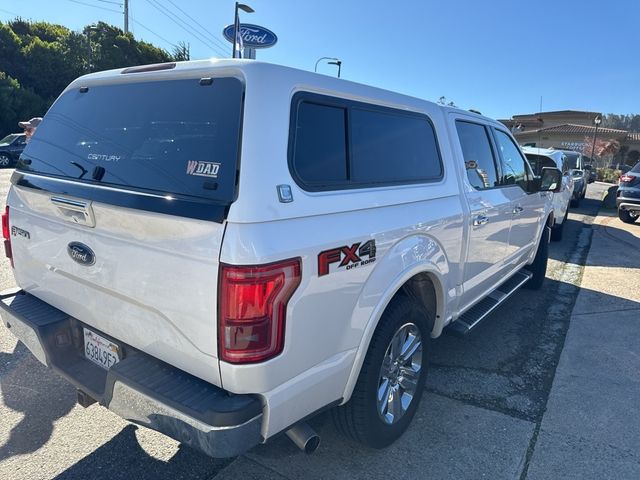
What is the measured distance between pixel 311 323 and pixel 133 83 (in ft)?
5.33

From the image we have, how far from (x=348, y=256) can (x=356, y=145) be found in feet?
2.15

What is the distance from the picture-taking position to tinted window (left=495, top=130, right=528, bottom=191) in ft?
14.2

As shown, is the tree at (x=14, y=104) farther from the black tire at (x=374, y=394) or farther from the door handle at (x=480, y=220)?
the black tire at (x=374, y=394)

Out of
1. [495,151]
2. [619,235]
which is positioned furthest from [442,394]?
[619,235]

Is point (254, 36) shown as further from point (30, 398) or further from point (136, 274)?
point (136, 274)

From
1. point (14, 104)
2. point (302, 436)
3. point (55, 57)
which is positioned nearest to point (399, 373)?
point (302, 436)

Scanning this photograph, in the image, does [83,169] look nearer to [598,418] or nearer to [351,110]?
[351,110]

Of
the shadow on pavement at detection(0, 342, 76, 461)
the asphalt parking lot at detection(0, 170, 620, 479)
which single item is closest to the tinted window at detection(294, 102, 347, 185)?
the asphalt parking lot at detection(0, 170, 620, 479)

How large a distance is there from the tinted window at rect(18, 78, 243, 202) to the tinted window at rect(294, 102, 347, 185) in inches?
12.4

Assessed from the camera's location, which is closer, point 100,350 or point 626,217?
point 100,350

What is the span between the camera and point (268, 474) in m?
2.58

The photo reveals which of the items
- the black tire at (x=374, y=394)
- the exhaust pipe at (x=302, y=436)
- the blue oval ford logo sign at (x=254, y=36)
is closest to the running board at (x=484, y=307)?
the black tire at (x=374, y=394)

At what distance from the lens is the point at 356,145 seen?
2.49 m

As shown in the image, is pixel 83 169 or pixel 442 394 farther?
pixel 442 394
